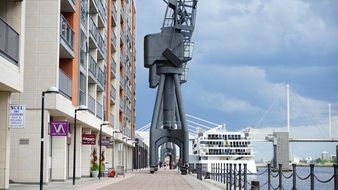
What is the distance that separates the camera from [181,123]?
80.8 metres

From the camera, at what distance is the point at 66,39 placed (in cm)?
3850

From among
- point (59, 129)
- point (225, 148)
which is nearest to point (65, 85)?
point (59, 129)

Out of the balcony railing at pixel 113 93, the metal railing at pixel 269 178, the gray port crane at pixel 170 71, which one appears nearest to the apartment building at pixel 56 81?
the metal railing at pixel 269 178

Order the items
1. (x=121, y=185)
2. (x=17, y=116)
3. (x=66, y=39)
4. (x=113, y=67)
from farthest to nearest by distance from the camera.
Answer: (x=113, y=67), (x=121, y=185), (x=66, y=39), (x=17, y=116)

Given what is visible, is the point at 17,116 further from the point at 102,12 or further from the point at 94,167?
the point at 102,12

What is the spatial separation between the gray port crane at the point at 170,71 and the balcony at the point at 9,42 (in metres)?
52.7

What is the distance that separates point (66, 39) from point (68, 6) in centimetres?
242

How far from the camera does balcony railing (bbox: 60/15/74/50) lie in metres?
37.5

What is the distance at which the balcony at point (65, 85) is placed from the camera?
123ft

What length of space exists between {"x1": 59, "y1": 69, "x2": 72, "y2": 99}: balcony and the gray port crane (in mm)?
38734

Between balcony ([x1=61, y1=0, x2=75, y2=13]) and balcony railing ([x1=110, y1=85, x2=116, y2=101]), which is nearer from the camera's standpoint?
balcony ([x1=61, y1=0, x2=75, y2=13])

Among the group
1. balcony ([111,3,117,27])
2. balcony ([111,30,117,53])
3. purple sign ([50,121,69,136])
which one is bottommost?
purple sign ([50,121,69,136])

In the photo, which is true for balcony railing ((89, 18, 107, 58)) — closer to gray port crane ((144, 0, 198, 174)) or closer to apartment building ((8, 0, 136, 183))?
apartment building ((8, 0, 136, 183))

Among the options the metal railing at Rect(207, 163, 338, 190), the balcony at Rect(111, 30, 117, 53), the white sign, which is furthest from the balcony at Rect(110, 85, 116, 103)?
the white sign
